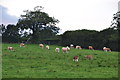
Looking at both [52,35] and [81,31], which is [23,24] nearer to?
[52,35]

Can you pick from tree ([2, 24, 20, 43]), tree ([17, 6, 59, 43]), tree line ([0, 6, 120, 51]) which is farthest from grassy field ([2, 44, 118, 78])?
tree ([2, 24, 20, 43])

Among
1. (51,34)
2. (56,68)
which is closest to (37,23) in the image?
(51,34)

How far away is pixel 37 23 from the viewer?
59.4 metres

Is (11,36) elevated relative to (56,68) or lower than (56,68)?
elevated

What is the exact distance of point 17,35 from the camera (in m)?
72.6

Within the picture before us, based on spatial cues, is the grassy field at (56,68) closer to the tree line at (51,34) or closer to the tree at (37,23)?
the tree line at (51,34)

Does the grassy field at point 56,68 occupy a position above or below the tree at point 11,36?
below

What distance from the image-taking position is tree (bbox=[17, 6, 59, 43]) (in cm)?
5835

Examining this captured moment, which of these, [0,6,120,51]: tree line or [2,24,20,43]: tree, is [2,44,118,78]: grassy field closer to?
[0,6,120,51]: tree line

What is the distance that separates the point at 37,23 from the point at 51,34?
18.4 ft

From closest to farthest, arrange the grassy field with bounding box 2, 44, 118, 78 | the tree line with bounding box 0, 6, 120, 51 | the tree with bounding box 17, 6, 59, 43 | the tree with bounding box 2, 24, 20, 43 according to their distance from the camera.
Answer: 1. the grassy field with bounding box 2, 44, 118, 78
2. the tree line with bounding box 0, 6, 120, 51
3. the tree with bounding box 17, 6, 59, 43
4. the tree with bounding box 2, 24, 20, 43

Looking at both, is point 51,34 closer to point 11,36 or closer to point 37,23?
point 37,23

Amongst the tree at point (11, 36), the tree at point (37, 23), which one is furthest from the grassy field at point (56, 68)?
the tree at point (11, 36)

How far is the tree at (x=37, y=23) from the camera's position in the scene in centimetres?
5835
